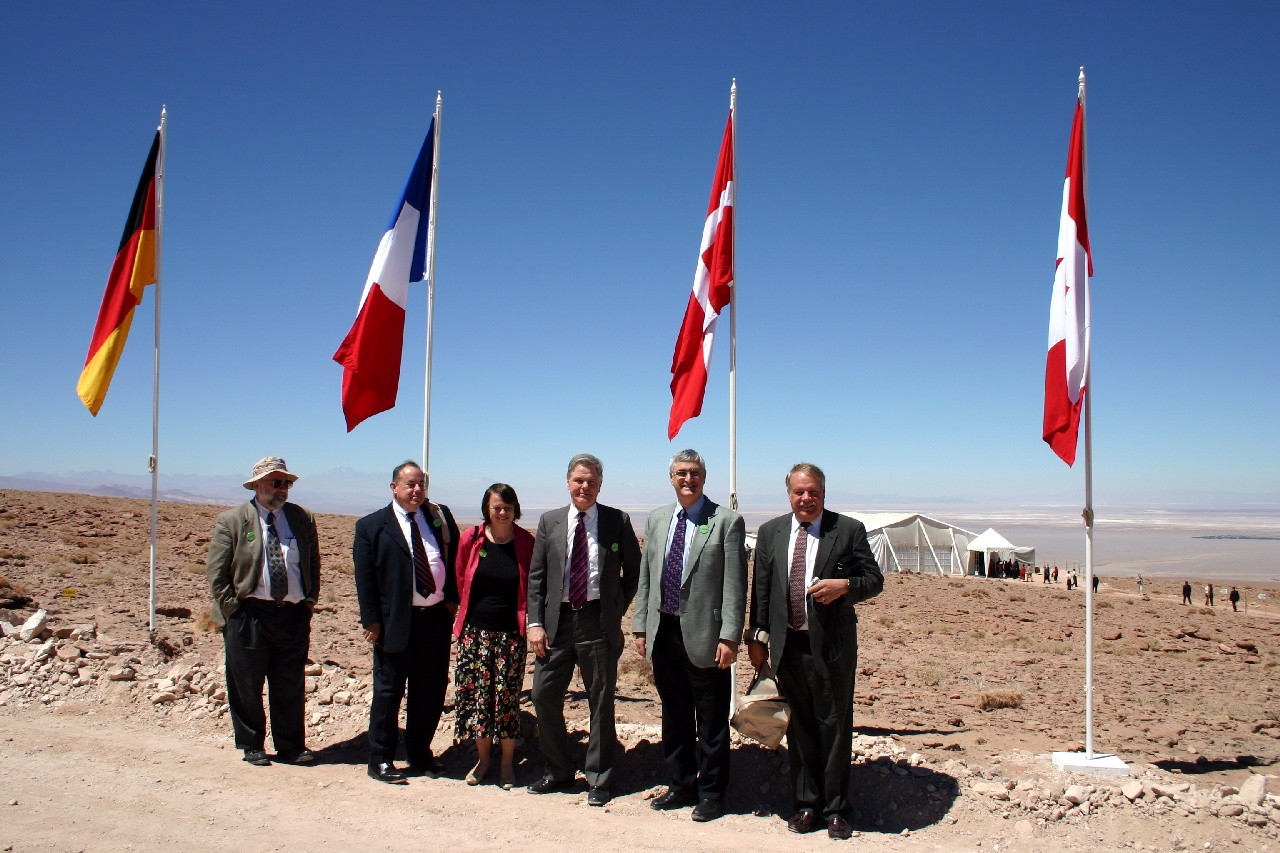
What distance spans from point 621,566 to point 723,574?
26.8 inches

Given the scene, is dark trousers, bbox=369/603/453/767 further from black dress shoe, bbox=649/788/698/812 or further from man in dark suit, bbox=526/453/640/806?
black dress shoe, bbox=649/788/698/812

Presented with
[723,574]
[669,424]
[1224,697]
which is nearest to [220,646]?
[669,424]

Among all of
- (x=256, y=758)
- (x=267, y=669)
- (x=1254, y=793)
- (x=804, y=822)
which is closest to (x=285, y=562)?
(x=267, y=669)

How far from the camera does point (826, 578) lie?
15.2ft

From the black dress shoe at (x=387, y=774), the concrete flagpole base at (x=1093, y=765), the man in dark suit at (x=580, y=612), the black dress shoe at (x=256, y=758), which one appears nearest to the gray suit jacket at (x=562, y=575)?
the man in dark suit at (x=580, y=612)

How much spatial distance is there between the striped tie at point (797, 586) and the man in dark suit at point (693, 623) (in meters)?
0.28

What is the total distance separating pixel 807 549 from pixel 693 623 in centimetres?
77

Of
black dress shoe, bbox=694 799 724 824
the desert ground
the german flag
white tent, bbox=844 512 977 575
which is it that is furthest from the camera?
white tent, bbox=844 512 977 575

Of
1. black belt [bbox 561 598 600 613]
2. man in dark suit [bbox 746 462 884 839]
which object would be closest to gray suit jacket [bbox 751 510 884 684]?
man in dark suit [bbox 746 462 884 839]

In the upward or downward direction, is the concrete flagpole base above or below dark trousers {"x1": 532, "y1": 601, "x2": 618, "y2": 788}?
below

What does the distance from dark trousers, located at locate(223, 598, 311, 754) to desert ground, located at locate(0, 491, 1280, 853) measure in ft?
0.79

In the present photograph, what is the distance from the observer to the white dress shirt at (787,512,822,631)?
15.4 feet

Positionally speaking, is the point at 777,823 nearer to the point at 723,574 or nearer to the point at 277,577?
the point at 723,574

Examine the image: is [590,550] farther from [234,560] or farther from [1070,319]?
[1070,319]
